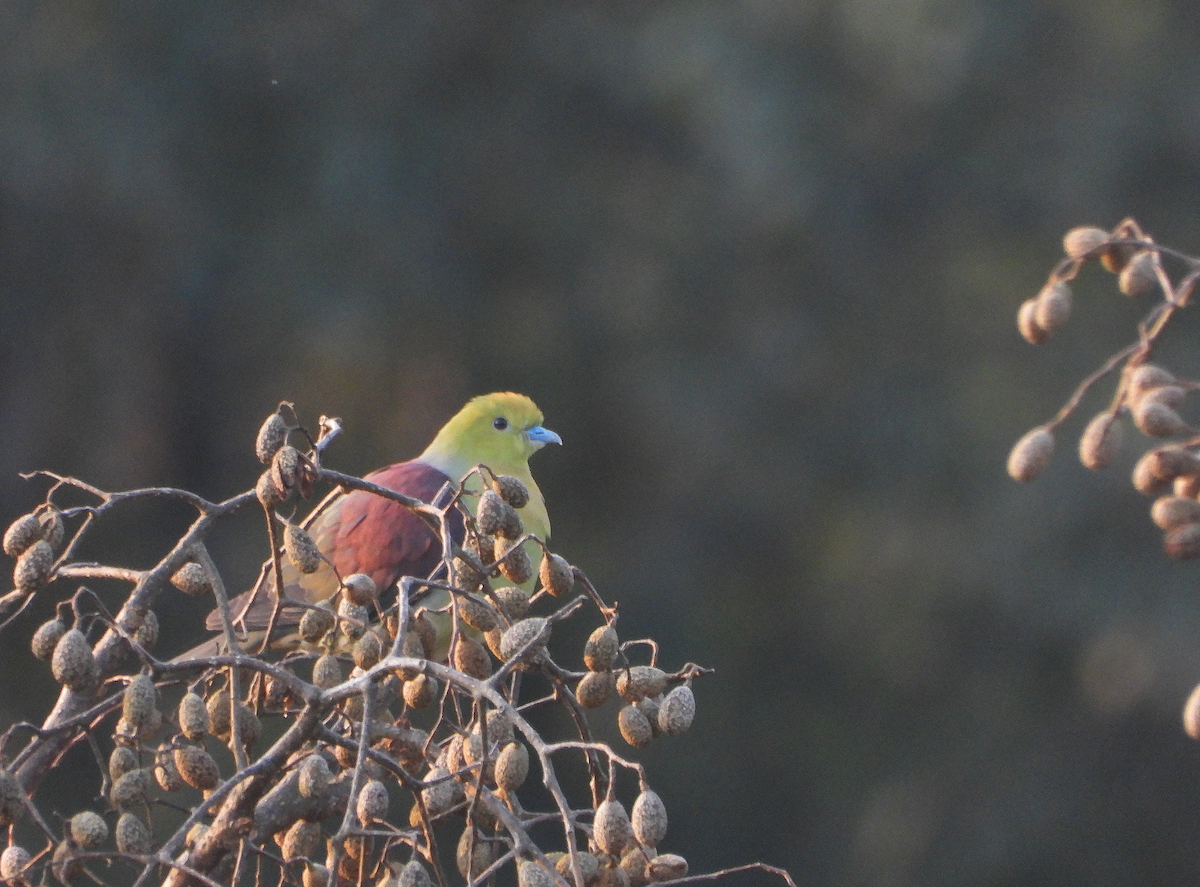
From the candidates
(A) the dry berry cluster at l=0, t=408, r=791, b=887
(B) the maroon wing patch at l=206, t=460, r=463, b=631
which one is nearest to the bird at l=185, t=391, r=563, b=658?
(B) the maroon wing patch at l=206, t=460, r=463, b=631

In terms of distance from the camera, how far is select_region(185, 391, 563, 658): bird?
347cm

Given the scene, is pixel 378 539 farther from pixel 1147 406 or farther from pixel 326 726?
pixel 1147 406

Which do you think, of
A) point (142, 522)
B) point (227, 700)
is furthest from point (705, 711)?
point (227, 700)

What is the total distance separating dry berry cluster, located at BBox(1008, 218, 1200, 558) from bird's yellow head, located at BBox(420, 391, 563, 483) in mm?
2212

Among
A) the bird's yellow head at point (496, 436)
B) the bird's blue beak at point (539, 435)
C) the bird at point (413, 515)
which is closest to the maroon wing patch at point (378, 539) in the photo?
the bird at point (413, 515)

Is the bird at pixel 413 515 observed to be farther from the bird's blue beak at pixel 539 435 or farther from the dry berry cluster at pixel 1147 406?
the dry berry cluster at pixel 1147 406

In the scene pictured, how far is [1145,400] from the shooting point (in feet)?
5.27

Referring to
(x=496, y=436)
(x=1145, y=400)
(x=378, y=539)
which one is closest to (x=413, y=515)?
(x=378, y=539)

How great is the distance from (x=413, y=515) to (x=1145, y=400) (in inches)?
75.0

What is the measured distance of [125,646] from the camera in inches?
63.5

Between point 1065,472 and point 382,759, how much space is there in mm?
6192

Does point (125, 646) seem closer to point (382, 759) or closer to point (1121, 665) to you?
point (382, 759)

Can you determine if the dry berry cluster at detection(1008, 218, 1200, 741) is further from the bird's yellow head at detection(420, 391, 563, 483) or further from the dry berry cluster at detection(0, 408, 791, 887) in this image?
the bird's yellow head at detection(420, 391, 563, 483)

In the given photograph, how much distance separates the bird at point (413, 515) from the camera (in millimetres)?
3467
